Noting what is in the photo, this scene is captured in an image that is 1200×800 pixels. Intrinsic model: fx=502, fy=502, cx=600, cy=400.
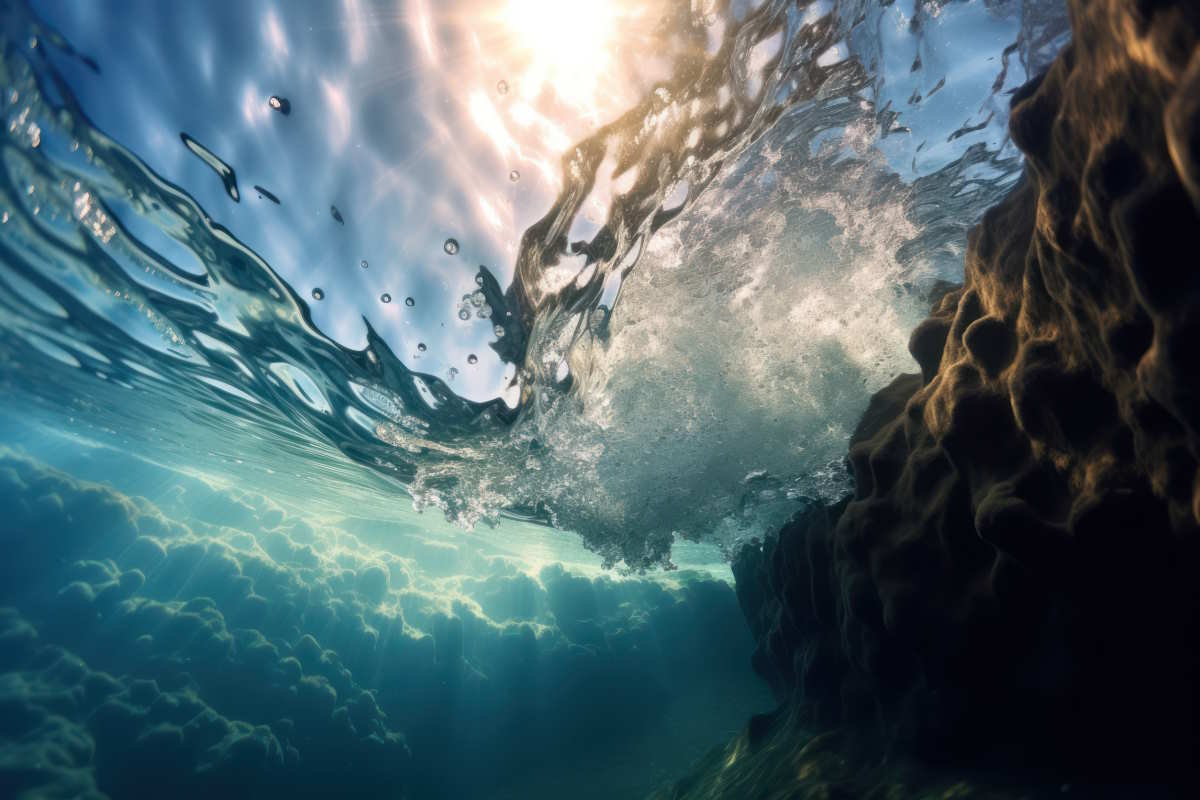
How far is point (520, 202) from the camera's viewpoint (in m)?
5.86

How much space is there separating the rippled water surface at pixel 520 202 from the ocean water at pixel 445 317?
4cm

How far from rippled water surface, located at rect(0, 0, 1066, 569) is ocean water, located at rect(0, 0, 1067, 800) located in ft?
0.13

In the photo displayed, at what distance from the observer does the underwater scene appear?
3.33 metres

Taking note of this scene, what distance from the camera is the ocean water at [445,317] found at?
477 cm

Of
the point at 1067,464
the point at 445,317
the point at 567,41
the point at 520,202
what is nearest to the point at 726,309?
the point at 520,202

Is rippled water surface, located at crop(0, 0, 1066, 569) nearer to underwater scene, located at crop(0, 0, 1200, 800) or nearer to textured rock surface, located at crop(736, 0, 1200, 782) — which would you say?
underwater scene, located at crop(0, 0, 1200, 800)

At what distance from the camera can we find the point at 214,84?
4.75m

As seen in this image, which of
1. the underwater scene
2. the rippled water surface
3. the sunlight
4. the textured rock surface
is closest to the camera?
the textured rock surface

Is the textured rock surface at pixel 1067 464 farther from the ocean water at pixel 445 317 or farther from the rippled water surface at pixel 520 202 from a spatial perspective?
the ocean water at pixel 445 317

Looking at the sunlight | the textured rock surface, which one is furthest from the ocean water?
the textured rock surface

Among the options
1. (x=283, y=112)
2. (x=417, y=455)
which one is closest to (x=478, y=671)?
(x=417, y=455)

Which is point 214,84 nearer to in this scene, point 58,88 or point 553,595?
point 58,88

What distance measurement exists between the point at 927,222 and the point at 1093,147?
550 centimetres

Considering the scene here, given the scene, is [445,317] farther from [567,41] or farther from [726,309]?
[726,309]
